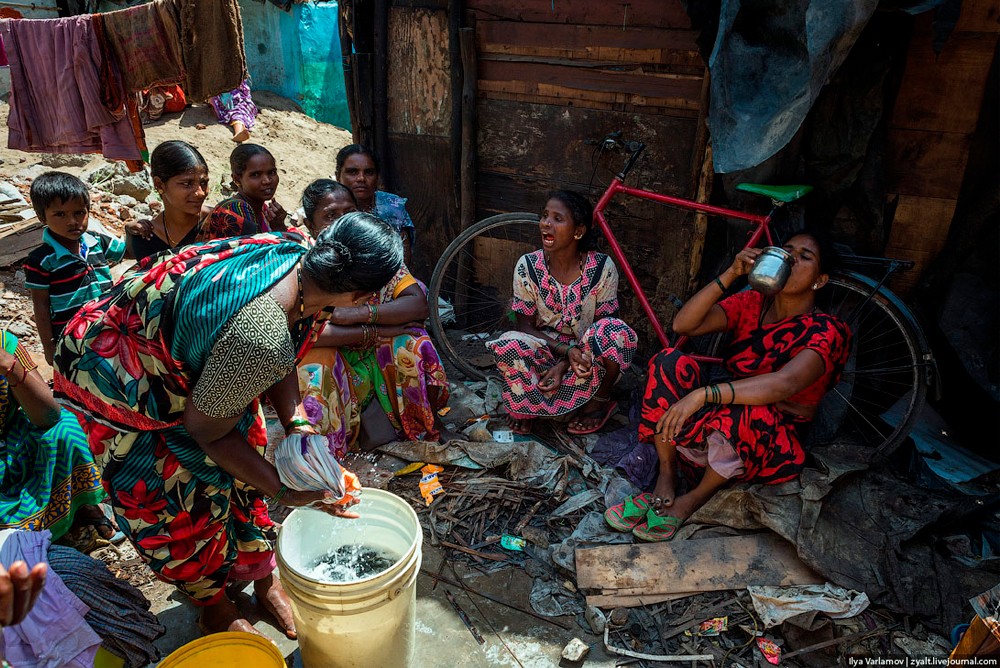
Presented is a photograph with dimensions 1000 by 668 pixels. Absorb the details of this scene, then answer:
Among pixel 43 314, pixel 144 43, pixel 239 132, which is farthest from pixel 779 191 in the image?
pixel 239 132

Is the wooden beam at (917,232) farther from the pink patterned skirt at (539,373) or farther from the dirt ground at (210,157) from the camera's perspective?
the dirt ground at (210,157)

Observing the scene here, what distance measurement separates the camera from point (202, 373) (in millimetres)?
1674

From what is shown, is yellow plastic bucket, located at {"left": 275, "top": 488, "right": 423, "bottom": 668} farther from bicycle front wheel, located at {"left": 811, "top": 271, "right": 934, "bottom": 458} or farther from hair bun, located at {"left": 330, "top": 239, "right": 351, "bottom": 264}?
bicycle front wheel, located at {"left": 811, "top": 271, "right": 934, "bottom": 458}

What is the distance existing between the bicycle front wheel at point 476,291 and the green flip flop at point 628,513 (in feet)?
5.23

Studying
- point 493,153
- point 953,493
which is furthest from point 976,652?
point 493,153

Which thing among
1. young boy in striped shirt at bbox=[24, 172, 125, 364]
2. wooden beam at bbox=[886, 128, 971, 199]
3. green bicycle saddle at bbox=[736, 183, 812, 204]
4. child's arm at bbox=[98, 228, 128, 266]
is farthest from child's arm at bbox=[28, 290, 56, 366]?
wooden beam at bbox=[886, 128, 971, 199]

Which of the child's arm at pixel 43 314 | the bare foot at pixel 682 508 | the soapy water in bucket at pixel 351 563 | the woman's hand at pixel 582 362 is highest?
the child's arm at pixel 43 314

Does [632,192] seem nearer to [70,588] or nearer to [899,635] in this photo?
[899,635]

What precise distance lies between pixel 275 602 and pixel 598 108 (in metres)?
3.42

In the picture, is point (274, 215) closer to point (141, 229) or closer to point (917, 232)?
point (141, 229)

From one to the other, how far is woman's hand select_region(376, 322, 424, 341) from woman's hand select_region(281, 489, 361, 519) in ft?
5.57

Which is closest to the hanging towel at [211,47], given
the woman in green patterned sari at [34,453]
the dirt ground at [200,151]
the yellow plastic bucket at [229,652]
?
the woman in green patterned sari at [34,453]

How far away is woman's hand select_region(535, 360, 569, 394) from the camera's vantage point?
3.60 m

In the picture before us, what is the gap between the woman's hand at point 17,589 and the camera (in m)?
1.21
